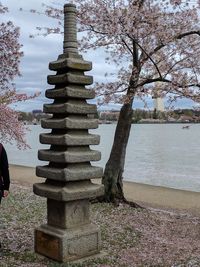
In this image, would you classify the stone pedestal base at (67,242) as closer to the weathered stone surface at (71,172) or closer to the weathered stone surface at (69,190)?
the weathered stone surface at (69,190)

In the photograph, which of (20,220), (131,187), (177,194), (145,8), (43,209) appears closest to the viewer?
(20,220)

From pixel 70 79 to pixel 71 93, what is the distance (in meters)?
0.23

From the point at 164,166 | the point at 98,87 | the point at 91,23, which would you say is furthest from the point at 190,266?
the point at 164,166

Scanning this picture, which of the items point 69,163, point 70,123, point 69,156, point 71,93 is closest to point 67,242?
point 69,163

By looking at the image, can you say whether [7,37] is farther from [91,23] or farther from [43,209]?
[43,209]

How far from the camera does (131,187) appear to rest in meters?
21.0

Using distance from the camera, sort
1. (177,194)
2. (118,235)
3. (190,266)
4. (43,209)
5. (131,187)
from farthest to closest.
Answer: (131,187) → (177,194) → (43,209) → (118,235) → (190,266)

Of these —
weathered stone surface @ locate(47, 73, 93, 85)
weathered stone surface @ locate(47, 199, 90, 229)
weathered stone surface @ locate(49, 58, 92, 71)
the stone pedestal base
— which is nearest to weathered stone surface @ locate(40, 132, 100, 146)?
weathered stone surface @ locate(47, 73, 93, 85)

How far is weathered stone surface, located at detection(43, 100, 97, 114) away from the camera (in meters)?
7.23

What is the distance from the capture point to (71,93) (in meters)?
7.30

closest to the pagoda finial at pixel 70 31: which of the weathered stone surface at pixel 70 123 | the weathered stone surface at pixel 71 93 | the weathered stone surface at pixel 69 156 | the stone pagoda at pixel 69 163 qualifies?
the stone pagoda at pixel 69 163

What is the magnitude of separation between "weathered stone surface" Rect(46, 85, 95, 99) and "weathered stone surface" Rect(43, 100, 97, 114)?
12 centimetres

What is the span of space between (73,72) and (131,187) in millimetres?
14207

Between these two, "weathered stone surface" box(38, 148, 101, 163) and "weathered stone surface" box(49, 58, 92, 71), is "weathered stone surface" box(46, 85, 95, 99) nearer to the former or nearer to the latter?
"weathered stone surface" box(49, 58, 92, 71)
